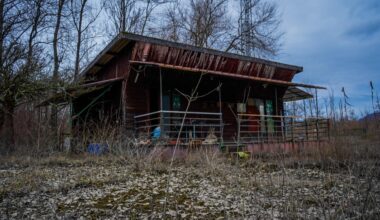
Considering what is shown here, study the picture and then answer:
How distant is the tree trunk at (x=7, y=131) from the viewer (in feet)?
37.2

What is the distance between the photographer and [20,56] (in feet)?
38.0

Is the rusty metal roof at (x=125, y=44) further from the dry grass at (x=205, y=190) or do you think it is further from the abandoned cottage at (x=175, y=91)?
the dry grass at (x=205, y=190)

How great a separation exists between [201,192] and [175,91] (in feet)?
27.9

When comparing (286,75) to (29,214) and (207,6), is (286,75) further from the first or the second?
(29,214)

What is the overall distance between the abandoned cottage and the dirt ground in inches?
154

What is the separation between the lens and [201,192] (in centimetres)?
461

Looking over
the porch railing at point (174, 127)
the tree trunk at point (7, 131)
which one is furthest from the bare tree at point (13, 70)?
the porch railing at point (174, 127)

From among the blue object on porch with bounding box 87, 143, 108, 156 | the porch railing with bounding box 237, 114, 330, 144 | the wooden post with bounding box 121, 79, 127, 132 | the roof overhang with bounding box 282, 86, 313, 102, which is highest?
the roof overhang with bounding box 282, 86, 313, 102

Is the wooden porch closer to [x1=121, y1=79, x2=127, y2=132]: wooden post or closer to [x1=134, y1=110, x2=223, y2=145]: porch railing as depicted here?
[x1=134, y1=110, x2=223, y2=145]: porch railing

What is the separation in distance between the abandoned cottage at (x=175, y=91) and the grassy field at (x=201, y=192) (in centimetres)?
374

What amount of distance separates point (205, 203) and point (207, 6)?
23.3 metres

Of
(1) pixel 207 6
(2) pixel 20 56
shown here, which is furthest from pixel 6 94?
(1) pixel 207 6

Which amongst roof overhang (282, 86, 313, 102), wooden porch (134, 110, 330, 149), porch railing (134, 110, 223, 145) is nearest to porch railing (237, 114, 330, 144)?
wooden porch (134, 110, 330, 149)

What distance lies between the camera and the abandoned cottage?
1147cm
